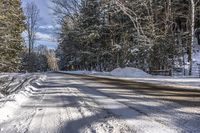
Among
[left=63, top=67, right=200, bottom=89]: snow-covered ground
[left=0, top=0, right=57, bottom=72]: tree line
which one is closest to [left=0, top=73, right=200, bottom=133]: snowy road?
[left=63, top=67, right=200, bottom=89]: snow-covered ground

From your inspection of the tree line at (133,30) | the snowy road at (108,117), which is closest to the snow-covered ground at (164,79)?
the tree line at (133,30)

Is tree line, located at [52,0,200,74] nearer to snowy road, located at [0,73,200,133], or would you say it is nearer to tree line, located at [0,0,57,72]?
tree line, located at [0,0,57,72]

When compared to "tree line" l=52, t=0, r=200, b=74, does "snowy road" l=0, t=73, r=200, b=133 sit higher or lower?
lower

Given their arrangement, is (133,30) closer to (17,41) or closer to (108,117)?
(17,41)

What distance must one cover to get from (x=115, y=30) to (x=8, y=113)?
3929 cm

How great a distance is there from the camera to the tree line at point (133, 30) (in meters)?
36.0

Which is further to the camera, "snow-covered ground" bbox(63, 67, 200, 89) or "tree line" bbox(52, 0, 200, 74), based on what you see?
"tree line" bbox(52, 0, 200, 74)

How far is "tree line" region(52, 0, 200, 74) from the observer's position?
3603cm

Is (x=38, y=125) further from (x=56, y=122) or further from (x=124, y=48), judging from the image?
(x=124, y=48)

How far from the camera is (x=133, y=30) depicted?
43.7 meters

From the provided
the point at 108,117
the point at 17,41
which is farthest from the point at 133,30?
the point at 108,117

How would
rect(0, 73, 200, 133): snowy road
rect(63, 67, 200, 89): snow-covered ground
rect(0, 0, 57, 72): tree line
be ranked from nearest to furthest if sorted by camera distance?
rect(0, 73, 200, 133): snowy road → rect(63, 67, 200, 89): snow-covered ground → rect(0, 0, 57, 72): tree line

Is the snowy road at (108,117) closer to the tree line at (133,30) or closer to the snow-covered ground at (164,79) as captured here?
the snow-covered ground at (164,79)

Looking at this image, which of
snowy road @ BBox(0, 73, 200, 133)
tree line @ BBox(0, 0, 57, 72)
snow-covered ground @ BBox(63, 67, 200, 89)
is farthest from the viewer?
tree line @ BBox(0, 0, 57, 72)
